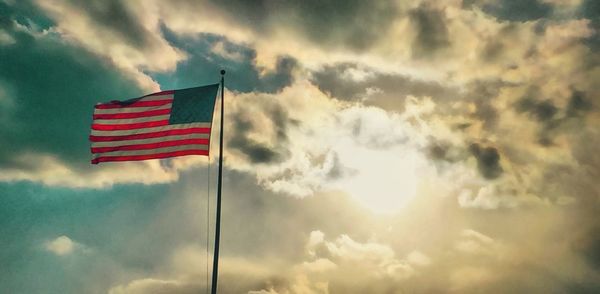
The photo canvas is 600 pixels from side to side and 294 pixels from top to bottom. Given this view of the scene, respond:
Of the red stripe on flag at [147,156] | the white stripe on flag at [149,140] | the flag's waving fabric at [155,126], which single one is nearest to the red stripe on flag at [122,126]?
the flag's waving fabric at [155,126]

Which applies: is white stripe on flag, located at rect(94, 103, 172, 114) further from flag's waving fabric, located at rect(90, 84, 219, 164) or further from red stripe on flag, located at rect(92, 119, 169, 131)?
red stripe on flag, located at rect(92, 119, 169, 131)

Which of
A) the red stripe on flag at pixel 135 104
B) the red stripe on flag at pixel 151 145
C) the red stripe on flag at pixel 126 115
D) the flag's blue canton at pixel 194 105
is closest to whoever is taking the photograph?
the red stripe on flag at pixel 151 145

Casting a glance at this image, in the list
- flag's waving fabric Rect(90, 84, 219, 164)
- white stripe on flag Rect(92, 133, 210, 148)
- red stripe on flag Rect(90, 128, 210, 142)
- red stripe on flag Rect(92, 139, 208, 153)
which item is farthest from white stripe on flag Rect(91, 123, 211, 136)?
red stripe on flag Rect(92, 139, 208, 153)

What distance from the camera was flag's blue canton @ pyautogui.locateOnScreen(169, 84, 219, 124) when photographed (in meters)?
21.0

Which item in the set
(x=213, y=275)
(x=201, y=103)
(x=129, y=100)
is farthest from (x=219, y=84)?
(x=213, y=275)

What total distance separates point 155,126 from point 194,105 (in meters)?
1.92

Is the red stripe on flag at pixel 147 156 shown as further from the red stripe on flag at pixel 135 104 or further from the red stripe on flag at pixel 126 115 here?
the red stripe on flag at pixel 135 104

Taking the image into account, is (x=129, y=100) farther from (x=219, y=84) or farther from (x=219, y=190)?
(x=219, y=190)

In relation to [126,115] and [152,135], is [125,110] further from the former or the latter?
[152,135]

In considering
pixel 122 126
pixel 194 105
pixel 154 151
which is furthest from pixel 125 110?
pixel 194 105

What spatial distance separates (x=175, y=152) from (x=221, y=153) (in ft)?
6.57

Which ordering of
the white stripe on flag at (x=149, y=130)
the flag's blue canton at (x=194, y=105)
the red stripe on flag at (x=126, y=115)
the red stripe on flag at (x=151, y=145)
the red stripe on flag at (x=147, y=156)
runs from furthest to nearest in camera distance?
the red stripe on flag at (x=126, y=115) < the flag's blue canton at (x=194, y=105) < the white stripe on flag at (x=149, y=130) < the red stripe on flag at (x=151, y=145) < the red stripe on flag at (x=147, y=156)

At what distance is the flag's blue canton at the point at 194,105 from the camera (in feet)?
69.1

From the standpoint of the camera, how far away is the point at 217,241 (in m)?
19.1
